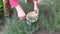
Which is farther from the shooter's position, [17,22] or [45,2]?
[45,2]

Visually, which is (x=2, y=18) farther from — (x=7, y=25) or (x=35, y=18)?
(x=35, y=18)

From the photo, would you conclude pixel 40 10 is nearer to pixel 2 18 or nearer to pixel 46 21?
pixel 46 21

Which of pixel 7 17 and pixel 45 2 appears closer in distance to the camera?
pixel 7 17

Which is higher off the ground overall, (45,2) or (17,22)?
(45,2)

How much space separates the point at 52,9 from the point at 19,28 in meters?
0.35

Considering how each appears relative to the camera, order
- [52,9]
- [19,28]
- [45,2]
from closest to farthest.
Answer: [19,28]
[52,9]
[45,2]

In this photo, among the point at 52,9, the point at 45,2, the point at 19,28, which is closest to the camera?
the point at 19,28

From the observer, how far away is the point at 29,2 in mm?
1893

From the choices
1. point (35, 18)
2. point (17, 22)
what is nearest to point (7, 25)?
point (17, 22)

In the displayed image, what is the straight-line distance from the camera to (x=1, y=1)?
1921 mm

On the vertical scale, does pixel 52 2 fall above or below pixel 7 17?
above

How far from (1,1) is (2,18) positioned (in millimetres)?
158

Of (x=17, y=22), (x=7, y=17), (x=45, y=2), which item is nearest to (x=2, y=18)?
(x=7, y=17)

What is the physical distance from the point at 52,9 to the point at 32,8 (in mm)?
175
